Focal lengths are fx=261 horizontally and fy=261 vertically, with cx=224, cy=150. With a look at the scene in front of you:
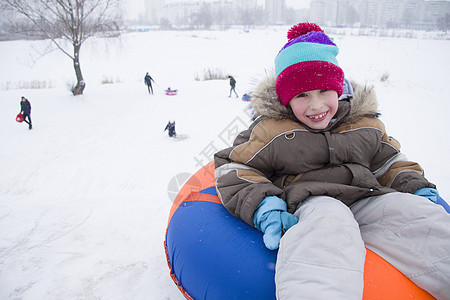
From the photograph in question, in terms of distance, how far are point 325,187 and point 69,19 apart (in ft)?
40.6

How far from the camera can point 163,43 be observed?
37.9m

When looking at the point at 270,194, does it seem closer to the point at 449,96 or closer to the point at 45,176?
the point at 45,176

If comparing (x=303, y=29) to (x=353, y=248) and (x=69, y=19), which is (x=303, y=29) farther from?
(x=69, y=19)

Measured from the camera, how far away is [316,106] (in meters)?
1.78

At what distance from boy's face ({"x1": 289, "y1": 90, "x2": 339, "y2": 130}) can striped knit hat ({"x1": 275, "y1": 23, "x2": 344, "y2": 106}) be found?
5 centimetres

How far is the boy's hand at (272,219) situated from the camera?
1.39m

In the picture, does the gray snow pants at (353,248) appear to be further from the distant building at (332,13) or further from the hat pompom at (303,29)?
the distant building at (332,13)

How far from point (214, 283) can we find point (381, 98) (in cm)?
956

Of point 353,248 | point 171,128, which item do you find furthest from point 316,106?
point 171,128

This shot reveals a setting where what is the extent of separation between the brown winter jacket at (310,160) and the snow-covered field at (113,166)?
0.65 meters

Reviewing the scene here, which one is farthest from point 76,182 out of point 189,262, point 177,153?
point 189,262

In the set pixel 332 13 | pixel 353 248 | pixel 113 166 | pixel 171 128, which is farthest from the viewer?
pixel 332 13

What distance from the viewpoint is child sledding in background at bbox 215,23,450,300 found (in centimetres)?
112

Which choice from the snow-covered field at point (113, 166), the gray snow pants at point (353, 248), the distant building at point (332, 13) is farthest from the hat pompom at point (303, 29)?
the distant building at point (332, 13)
